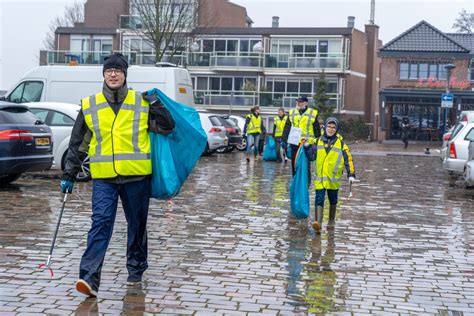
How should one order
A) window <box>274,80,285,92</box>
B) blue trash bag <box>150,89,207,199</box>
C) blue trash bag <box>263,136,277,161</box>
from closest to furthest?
1. blue trash bag <box>150,89,207,199</box>
2. blue trash bag <box>263,136,277,161</box>
3. window <box>274,80,285,92</box>

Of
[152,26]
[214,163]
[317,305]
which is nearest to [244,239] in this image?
[317,305]

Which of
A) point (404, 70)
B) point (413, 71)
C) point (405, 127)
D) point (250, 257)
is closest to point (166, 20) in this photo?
point (405, 127)

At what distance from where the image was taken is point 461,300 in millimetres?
7398

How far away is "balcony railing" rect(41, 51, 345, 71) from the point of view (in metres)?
58.3

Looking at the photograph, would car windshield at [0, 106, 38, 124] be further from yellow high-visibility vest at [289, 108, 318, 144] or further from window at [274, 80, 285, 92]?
window at [274, 80, 285, 92]

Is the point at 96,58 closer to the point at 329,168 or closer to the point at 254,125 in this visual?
the point at 254,125

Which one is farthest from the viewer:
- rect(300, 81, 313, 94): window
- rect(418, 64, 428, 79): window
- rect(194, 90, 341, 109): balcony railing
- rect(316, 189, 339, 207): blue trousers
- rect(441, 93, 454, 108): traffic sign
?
rect(300, 81, 313, 94): window

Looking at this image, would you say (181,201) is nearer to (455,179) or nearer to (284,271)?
(284,271)

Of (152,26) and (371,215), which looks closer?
(371,215)

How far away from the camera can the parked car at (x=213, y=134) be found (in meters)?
28.1

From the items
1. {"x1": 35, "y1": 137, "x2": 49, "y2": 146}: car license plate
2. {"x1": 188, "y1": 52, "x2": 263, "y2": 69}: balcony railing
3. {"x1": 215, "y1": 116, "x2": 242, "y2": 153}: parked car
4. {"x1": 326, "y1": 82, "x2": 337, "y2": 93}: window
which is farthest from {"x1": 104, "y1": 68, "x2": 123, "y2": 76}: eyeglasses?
{"x1": 188, "y1": 52, "x2": 263, "y2": 69}: balcony railing

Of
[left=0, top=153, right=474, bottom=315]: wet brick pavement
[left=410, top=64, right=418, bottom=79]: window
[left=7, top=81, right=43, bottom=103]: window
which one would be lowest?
[left=0, top=153, right=474, bottom=315]: wet brick pavement

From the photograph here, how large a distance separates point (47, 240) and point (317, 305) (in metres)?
4.03

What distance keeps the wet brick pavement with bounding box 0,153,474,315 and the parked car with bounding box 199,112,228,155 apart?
470 inches
